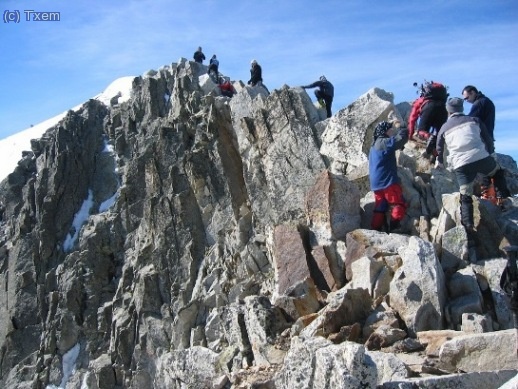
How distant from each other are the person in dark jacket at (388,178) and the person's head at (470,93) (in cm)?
301

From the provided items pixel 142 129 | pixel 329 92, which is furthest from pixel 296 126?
pixel 142 129

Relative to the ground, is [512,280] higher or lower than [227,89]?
lower

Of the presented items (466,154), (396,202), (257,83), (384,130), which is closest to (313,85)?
(257,83)

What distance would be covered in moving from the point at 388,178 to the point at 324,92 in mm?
11106

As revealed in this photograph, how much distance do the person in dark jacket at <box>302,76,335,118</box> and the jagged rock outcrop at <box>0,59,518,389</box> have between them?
41.5 inches

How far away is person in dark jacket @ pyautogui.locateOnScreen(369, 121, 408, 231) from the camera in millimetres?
14352

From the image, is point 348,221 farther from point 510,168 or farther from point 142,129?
point 142,129

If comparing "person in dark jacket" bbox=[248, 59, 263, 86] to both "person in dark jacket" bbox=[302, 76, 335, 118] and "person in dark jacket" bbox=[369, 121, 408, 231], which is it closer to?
"person in dark jacket" bbox=[302, 76, 335, 118]

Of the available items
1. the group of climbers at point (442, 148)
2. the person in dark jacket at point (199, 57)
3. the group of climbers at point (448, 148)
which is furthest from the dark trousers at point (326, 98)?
the person in dark jacket at point (199, 57)

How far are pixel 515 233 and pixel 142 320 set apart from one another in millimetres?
28448

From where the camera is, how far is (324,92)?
976 inches

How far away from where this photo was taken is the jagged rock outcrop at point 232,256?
10.9 meters

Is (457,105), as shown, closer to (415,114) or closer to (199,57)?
(415,114)

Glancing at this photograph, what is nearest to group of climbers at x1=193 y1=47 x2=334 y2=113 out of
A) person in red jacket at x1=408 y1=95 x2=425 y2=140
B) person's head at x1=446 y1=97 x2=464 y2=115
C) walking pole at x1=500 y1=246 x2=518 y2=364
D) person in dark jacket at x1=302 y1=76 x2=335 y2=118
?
person in dark jacket at x1=302 y1=76 x2=335 y2=118
